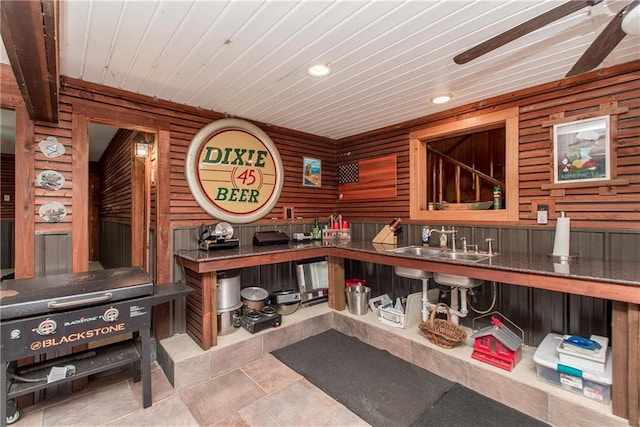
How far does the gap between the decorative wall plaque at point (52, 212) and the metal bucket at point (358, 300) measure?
281cm

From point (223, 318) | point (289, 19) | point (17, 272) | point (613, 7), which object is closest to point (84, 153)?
point (17, 272)

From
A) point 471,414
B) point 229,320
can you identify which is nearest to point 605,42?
point 471,414

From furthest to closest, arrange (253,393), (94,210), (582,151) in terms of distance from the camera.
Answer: (94,210) < (582,151) < (253,393)

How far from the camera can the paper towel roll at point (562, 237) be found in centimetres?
236

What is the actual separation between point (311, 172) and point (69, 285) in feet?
9.62

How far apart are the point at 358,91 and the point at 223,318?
2.52 metres

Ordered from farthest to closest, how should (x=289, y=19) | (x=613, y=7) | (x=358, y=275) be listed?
(x=358, y=275)
(x=289, y=19)
(x=613, y=7)

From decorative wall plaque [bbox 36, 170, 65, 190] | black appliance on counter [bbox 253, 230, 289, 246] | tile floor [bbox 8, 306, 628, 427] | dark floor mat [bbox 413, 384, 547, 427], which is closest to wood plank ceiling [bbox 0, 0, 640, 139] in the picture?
decorative wall plaque [bbox 36, 170, 65, 190]

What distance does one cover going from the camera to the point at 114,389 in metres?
2.30

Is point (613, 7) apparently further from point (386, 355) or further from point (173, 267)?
point (173, 267)

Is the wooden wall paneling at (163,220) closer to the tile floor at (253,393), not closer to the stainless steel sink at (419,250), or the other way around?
the tile floor at (253,393)

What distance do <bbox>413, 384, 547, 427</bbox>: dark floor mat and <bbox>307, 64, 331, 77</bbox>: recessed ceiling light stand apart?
2.60 m

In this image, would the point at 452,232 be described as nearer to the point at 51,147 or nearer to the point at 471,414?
the point at 471,414

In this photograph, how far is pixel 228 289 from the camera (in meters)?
2.88
